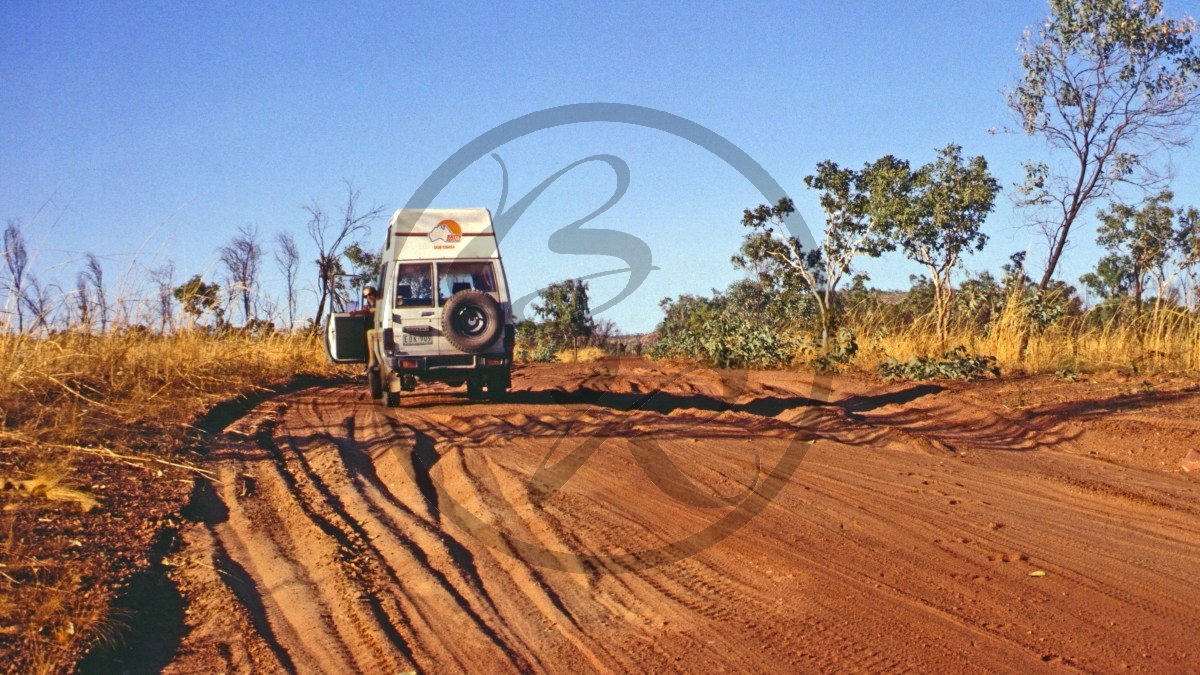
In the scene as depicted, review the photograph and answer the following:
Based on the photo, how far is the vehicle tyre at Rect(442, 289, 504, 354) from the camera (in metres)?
13.3

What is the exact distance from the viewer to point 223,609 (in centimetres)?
492

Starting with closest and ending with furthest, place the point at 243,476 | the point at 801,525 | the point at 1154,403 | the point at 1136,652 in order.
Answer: the point at 1136,652 < the point at 801,525 < the point at 243,476 < the point at 1154,403

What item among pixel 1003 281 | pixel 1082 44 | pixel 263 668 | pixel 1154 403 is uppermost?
pixel 1082 44

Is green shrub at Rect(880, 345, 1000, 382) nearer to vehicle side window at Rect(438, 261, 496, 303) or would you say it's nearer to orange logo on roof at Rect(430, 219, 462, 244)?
vehicle side window at Rect(438, 261, 496, 303)

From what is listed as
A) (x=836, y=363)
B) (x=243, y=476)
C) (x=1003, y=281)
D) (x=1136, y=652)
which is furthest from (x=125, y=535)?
(x=1003, y=281)

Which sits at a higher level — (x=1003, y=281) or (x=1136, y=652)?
(x=1003, y=281)

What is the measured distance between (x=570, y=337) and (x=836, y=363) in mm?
24649

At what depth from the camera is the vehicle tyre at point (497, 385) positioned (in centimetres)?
1424

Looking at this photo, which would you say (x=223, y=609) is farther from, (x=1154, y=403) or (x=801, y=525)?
A: (x=1154, y=403)

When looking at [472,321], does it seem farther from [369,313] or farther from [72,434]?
[72,434]

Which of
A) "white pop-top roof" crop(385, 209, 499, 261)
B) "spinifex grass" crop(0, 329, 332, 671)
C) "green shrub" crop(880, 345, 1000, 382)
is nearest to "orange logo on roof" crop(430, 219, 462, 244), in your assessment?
"white pop-top roof" crop(385, 209, 499, 261)

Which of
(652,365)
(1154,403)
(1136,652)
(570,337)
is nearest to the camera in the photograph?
(1136,652)

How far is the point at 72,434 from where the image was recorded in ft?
25.2

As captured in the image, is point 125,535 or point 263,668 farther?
point 125,535
